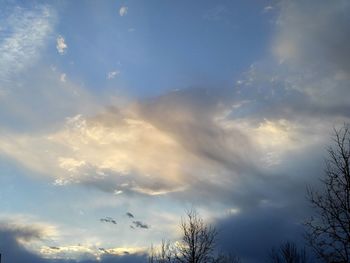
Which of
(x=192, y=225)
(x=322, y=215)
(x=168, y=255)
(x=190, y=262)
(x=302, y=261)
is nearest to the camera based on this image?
(x=322, y=215)

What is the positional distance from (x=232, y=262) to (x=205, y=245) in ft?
65.8

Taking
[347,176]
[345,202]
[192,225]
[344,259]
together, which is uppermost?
[192,225]

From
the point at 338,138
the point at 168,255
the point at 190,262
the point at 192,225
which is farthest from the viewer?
the point at 168,255

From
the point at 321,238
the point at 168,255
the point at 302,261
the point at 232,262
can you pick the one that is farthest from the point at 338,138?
the point at 232,262

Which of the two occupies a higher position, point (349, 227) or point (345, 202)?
point (345, 202)

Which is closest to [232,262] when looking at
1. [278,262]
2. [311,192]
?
[278,262]

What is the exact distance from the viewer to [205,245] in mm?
34500

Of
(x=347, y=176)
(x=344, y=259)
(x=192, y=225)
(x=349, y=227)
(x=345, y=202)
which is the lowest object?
(x=344, y=259)

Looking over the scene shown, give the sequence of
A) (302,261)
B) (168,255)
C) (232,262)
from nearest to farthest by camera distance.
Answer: (168,255), (302,261), (232,262)

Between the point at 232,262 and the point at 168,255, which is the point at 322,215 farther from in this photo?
the point at 232,262

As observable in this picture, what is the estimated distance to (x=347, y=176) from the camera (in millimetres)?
18703

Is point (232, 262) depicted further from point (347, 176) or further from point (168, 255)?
point (347, 176)

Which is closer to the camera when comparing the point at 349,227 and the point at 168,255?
the point at 349,227

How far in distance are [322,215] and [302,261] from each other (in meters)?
31.7
